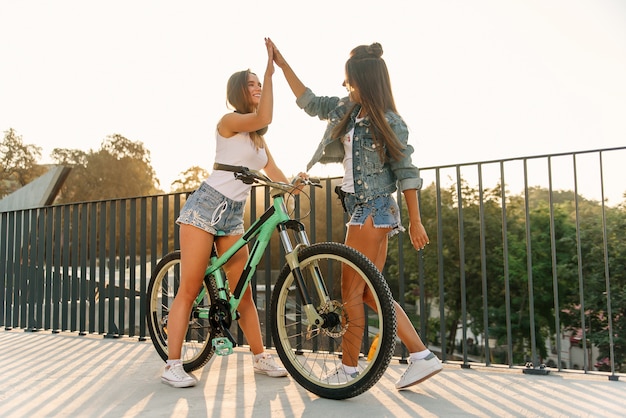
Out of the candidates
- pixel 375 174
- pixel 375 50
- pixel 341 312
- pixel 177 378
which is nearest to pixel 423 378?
pixel 341 312

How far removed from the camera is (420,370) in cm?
242

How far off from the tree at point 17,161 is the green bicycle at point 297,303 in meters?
37.9

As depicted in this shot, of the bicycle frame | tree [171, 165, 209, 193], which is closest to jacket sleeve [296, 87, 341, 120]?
the bicycle frame

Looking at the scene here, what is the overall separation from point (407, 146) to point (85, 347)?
2746 millimetres

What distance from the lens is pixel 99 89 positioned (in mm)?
30141

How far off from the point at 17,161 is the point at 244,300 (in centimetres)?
3917

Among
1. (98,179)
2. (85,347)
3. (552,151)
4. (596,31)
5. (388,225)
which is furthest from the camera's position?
(98,179)

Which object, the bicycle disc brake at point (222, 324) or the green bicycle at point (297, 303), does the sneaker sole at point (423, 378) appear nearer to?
the green bicycle at point (297, 303)

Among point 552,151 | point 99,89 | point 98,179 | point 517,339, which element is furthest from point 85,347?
point 98,179

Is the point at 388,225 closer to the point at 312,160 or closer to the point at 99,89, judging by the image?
the point at 312,160

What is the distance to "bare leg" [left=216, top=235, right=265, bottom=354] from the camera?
9.20 ft

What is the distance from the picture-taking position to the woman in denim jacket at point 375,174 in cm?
238

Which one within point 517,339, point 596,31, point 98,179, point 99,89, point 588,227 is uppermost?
point 596,31

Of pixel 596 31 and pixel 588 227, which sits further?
pixel 596 31
